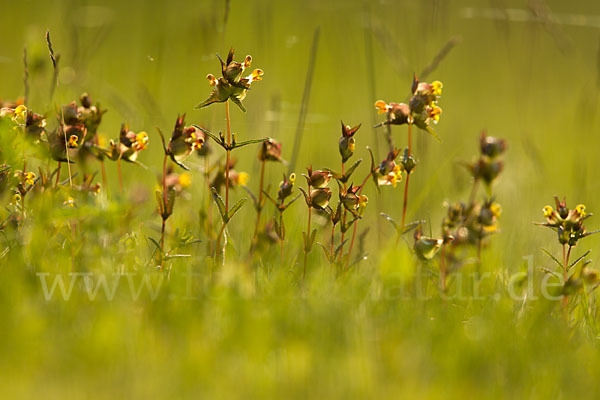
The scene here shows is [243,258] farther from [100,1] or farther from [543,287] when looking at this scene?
[100,1]

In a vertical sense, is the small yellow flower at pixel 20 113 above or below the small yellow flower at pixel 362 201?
above

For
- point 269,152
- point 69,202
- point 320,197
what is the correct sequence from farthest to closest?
point 269,152
point 320,197
point 69,202

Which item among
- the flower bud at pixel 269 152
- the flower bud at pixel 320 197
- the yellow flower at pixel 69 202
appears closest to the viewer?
the yellow flower at pixel 69 202

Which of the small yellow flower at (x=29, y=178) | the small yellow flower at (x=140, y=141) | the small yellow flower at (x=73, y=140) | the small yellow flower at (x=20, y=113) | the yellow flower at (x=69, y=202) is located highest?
the small yellow flower at (x=20, y=113)

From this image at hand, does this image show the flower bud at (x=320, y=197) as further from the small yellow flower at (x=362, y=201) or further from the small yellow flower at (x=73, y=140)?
the small yellow flower at (x=73, y=140)

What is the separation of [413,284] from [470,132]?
12.1ft

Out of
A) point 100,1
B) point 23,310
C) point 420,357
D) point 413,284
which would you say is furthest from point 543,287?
point 100,1

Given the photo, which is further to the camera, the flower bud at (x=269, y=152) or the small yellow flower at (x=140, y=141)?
the flower bud at (x=269, y=152)

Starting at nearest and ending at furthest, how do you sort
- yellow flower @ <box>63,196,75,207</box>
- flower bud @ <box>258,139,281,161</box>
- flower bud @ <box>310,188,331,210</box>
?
yellow flower @ <box>63,196,75,207</box> < flower bud @ <box>310,188,331,210</box> < flower bud @ <box>258,139,281,161</box>

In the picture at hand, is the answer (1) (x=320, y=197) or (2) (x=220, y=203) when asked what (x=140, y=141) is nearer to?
(2) (x=220, y=203)

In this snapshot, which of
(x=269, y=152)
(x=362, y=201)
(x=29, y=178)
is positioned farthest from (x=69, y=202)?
(x=362, y=201)

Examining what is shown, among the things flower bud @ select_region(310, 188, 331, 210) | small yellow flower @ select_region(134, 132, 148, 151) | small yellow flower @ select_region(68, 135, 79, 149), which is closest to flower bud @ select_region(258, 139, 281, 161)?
flower bud @ select_region(310, 188, 331, 210)

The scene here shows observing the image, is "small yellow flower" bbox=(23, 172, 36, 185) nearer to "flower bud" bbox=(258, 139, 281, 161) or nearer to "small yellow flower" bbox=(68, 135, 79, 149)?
"small yellow flower" bbox=(68, 135, 79, 149)

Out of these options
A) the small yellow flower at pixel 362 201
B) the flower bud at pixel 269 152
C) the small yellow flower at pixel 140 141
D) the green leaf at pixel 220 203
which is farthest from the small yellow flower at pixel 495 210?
the small yellow flower at pixel 140 141
